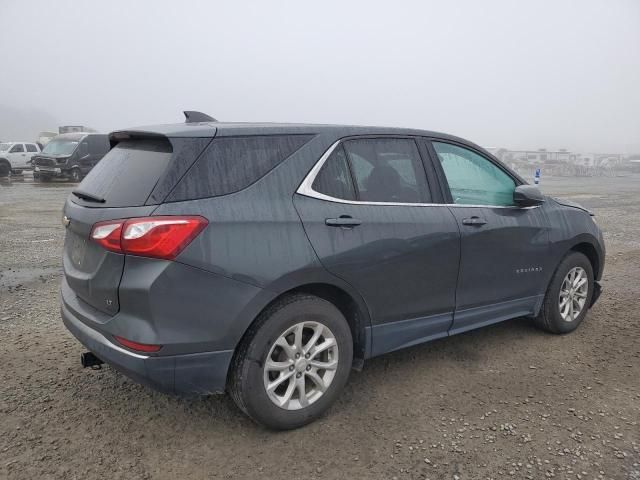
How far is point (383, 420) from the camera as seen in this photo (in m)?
2.93

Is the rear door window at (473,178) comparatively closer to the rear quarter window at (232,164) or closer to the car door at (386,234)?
the car door at (386,234)

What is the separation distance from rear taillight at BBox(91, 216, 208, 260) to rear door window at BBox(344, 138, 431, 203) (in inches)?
41.5

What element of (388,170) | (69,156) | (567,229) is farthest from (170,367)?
(69,156)

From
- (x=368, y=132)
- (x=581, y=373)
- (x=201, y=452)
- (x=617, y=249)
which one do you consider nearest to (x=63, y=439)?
(x=201, y=452)

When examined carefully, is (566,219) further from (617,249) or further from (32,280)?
(32,280)

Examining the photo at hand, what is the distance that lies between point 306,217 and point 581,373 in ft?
7.64

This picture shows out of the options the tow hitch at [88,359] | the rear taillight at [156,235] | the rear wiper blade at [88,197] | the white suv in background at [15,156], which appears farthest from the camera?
the white suv in background at [15,156]

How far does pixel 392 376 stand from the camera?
348 centimetres

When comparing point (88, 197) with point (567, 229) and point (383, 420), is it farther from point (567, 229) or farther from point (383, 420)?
point (567, 229)

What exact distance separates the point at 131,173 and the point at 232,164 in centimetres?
53

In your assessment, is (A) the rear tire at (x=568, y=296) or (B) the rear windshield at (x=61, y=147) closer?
(A) the rear tire at (x=568, y=296)

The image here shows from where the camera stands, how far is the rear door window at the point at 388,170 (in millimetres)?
3047

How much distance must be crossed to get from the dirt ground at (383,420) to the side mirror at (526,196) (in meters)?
1.14

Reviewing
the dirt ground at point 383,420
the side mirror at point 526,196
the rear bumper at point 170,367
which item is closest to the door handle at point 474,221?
the side mirror at point 526,196
